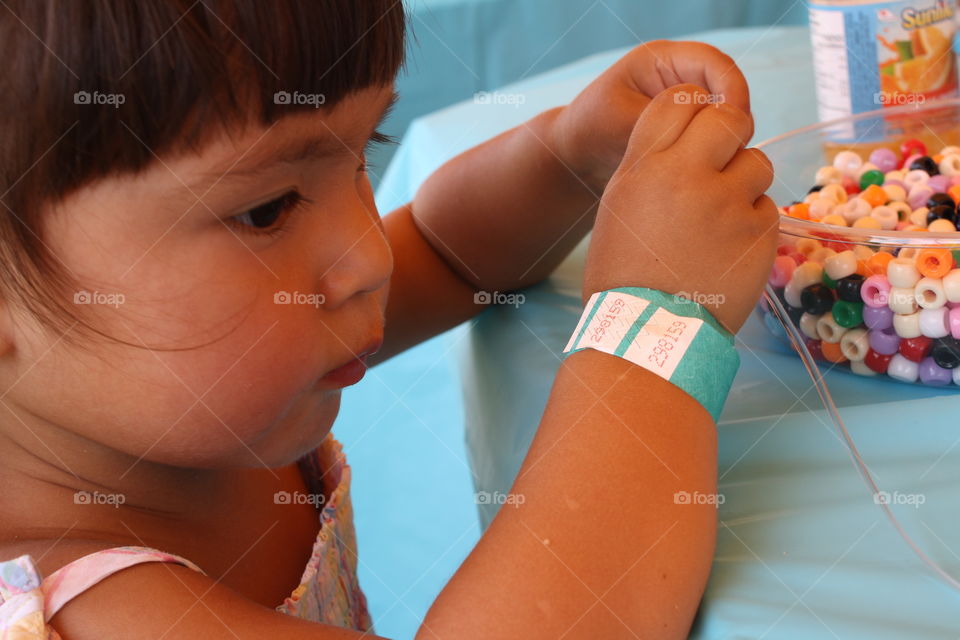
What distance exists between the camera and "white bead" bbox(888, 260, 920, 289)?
57 centimetres

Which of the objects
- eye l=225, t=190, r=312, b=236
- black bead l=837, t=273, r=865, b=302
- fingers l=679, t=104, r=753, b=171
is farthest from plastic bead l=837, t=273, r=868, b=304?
eye l=225, t=190, r=312, b=236

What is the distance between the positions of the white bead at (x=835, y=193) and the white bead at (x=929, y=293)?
14 centimetres

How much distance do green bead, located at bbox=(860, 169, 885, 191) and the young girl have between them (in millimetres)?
197

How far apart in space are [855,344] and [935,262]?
0.21 feet

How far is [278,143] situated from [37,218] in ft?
0.39

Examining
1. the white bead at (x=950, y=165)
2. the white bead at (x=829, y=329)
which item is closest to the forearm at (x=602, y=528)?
the white bead at (x=829, y=329)

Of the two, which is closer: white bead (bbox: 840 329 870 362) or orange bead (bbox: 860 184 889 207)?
white bead (bbox: 840 329 870 362)

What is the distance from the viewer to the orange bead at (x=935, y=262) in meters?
0.56

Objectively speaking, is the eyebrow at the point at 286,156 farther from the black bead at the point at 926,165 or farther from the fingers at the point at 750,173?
the black bead at the point at 926,165

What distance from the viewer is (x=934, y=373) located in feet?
1.88

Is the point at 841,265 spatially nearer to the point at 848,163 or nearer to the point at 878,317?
the point at 878,317

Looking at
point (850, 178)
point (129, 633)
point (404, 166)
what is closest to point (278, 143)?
point (129, 633)

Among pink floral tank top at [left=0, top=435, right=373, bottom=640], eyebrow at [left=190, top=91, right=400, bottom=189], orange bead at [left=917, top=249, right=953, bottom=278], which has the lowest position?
pink floral tank top at [left=0, top=435, right=373, bottom=640]

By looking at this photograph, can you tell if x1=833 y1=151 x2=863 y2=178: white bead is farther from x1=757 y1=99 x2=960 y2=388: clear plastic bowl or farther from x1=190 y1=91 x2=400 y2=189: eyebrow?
x1=190 y1=91 x2=400 y2=189: eyebrow
